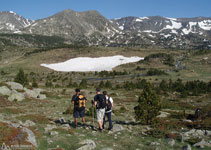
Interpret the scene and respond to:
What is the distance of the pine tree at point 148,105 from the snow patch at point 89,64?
85.2 metres

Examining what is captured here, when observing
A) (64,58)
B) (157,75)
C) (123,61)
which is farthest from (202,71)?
(64,58)

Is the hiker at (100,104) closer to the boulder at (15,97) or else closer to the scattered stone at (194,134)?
the scattered stone at (194,134)

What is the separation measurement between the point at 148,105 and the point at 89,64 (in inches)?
3797

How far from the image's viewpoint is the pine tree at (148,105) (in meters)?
16.3

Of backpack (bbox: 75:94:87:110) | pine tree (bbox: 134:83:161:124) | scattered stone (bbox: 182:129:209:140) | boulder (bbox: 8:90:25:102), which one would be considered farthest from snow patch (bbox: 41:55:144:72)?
scattered stone (bbox: 182:129:209:140)

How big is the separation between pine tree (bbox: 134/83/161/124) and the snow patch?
280 feet

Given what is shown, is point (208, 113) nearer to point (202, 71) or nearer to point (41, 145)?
point (41, 145)

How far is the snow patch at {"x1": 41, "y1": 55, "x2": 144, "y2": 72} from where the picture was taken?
4103 inches

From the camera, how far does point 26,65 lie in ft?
365

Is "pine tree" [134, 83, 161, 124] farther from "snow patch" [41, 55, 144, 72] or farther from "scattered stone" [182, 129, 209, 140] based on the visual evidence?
"snow patch" [41, 55, 144, 72]

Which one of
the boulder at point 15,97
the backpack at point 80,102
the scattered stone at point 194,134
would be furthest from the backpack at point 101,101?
the boulder at point 15,97

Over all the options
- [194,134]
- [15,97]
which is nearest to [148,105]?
[194,134]

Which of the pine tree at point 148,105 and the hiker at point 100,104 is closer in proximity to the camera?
the hiker at point 100,104

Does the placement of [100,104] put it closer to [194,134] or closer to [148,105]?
[148,105]
